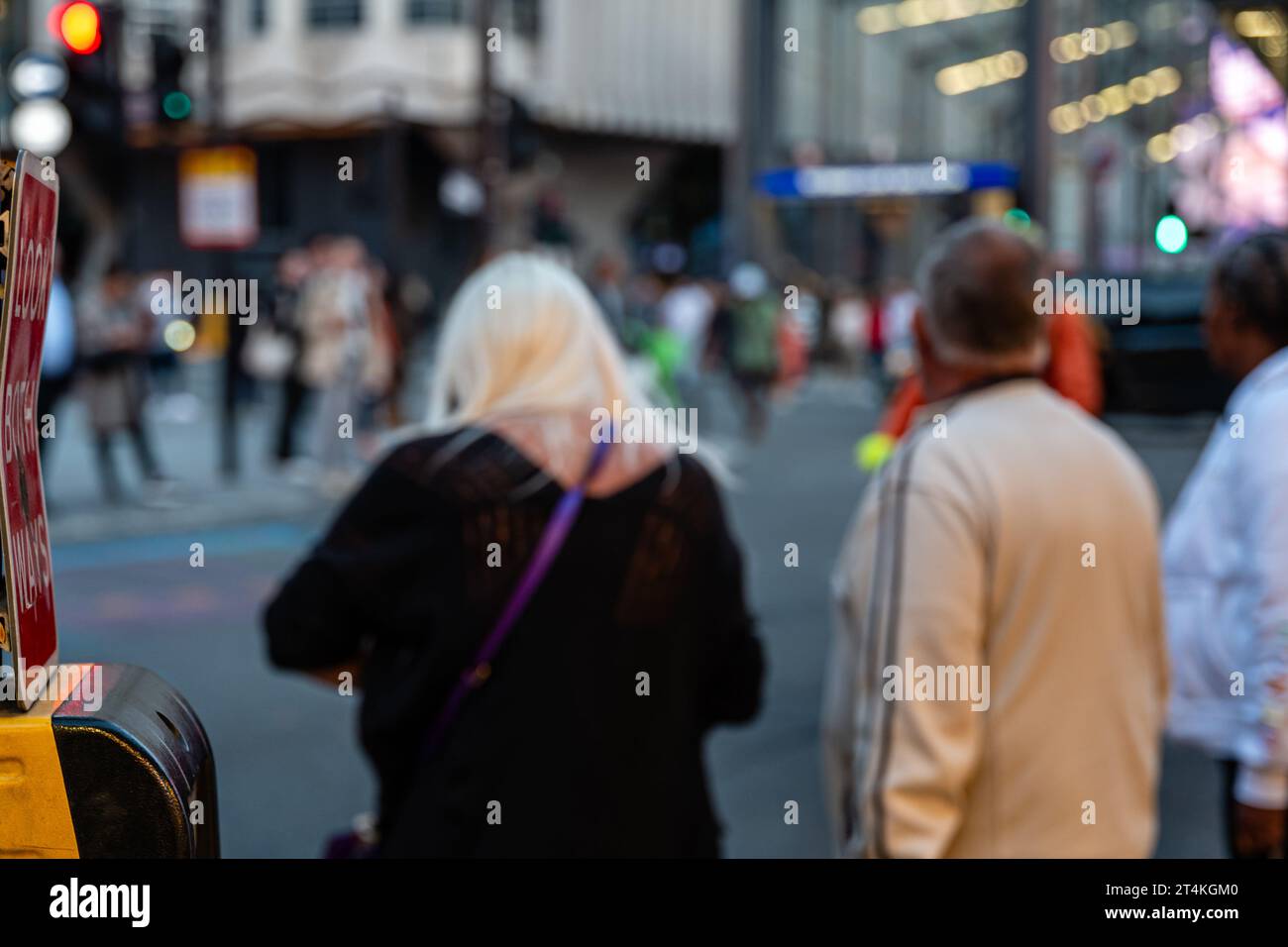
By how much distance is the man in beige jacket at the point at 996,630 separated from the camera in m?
2.57

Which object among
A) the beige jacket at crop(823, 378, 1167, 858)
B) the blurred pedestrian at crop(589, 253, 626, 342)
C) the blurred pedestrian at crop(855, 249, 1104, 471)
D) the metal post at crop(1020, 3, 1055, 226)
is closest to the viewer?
the beige jacket at crop(823, 378, 1167, 858)

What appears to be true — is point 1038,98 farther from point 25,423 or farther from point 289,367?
point 25,423

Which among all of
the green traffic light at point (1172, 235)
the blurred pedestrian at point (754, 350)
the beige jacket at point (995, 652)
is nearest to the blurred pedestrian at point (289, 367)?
the blurred pedestrian at point (754, 350)

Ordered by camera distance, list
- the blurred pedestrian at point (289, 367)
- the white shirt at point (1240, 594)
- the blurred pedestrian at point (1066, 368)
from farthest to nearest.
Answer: the blurred pedestrian at point (289, 367), the blurred pedestrian at point (1066, 368), the white shirt at point (1240, 594)

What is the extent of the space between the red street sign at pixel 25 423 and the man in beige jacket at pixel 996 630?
1.38m

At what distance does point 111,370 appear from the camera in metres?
13.0

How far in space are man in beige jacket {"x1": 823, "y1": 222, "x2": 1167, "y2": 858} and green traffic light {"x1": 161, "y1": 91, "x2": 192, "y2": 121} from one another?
11649 mm

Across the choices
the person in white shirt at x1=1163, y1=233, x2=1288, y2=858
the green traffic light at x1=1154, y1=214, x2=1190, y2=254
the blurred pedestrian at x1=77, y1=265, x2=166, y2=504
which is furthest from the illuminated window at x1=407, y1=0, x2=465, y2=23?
the person in white shirt at x1=1163, y1=233, x2=1288, y2=858

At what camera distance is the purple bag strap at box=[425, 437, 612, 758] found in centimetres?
261

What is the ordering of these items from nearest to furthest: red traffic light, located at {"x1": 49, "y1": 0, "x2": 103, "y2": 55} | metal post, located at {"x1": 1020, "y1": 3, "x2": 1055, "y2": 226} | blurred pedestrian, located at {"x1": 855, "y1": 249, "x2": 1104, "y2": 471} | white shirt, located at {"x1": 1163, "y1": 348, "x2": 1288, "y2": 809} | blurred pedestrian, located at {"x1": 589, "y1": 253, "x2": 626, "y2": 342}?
white shirt, located at {"x1": 1163, "y1": 348, "x2": 1288, "y2": 809}
blurred pedestrian, located at {"x1": 855, "y1": 249, "x2": 1104, "y2": 471}
red traffic light, located at {"x1": 49, "y1": 0, "x2": 103, "y2": 55}
blurred pedestrian, located at {"x1": 589, "y1": 253, "x2": 626, "y2": 342}
metal post, located at {"x1": 1020, "y1": 3, "x2": 1055, "y2": 226}

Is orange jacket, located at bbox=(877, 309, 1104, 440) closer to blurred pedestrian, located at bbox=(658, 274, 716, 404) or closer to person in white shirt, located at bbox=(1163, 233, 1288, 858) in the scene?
person in white shirt, located at bbox=(1163, 233, 1288, 858)

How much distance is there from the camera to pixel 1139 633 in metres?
2.79

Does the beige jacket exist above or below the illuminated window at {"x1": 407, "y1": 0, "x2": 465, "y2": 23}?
below

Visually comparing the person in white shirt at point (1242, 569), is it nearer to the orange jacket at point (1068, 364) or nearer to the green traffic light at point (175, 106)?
the orange jacket at point (1068, 364)
